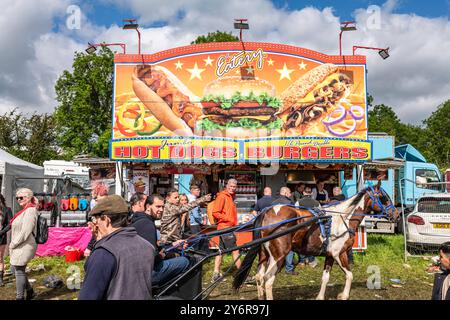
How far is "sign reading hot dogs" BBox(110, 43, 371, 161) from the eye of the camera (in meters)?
12.8

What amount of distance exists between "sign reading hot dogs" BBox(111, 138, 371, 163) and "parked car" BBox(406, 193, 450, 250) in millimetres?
2046

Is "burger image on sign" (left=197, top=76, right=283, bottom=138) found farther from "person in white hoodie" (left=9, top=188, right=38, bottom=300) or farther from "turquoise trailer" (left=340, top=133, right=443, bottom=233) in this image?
"person in white hoodie" (left=9, top=188, right=38, bottom=300)

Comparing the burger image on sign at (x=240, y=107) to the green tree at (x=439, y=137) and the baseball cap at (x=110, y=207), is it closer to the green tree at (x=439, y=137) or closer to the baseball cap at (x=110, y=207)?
the baseball cap at (x=110, y=207)

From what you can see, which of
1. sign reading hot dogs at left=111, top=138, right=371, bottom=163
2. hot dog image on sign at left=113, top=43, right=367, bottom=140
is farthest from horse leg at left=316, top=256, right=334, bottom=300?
hot dog image on sign at left=113, top=43, right=367, bottom=140

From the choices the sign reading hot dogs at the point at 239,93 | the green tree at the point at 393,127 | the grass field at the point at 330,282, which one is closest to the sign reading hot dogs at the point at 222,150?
the sign reading hot dogs at the point at 239,93

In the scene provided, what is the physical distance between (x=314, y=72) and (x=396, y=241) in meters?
6.25

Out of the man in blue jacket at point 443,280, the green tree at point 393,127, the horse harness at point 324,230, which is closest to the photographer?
the man in blue jacket at point 443,280

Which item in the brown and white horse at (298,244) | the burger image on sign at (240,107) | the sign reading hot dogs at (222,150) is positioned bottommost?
the brown and white horse at (298,244)

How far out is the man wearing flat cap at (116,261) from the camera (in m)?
2.34

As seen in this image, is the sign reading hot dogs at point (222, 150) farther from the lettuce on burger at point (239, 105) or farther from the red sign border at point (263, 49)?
the red sign border at point (263, 49)

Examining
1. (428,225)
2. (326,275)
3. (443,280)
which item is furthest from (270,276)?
(428,225)

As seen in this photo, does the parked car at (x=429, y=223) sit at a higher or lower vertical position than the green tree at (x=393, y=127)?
lower

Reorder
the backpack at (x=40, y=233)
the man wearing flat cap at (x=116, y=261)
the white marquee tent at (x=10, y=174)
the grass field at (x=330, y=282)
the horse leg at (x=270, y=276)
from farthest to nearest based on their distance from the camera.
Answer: the white marquee tent at (x=10, y=174), the grass field at (x=330, y=282), the backpack at (x=40, y=233), the horse leg at (x=270, y=276), the man wearing flat cap at (x=116, y=261)

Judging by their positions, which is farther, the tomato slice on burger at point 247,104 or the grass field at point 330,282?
the tomato slice on burger at point 247,104
